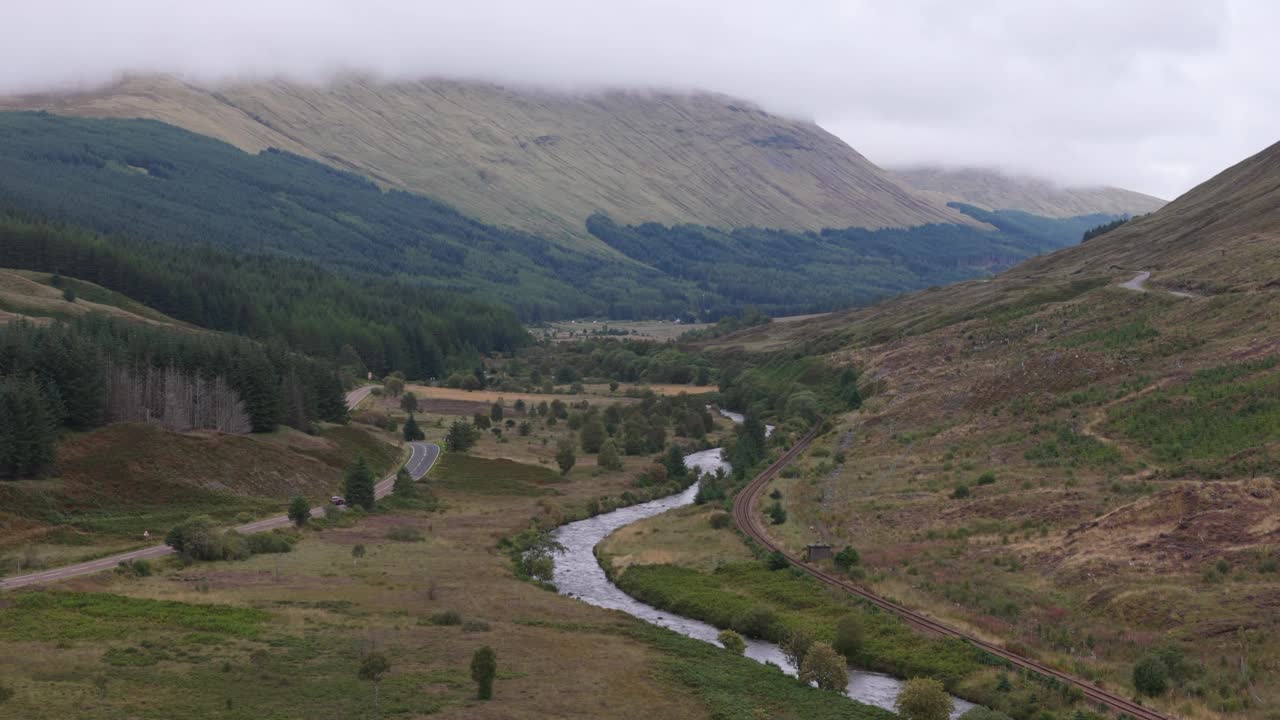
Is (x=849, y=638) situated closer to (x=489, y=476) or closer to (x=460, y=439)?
(x=489, y=476)

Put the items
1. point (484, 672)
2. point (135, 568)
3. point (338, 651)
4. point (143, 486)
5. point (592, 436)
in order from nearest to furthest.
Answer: point (484, 672)
point (338, 651)
point (135, 568)
point (143, 486)
point (592, 436)

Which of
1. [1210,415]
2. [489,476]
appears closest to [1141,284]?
[1210,415]

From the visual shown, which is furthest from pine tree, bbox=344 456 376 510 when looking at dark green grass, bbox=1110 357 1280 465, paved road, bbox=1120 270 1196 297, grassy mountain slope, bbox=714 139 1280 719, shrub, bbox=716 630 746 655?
paved road, bbox=1120 270 1196 297

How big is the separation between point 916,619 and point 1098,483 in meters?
30.8

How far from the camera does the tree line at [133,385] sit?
97.8 metres

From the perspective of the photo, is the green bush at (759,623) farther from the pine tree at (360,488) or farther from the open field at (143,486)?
the pine tree at (360,488)

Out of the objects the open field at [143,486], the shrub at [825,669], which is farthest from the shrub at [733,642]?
the open field at [143,486]

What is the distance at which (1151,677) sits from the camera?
56.5 metres

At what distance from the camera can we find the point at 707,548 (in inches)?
4003

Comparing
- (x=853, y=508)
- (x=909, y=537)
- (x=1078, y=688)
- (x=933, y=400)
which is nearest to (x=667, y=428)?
(x=933, y=400)

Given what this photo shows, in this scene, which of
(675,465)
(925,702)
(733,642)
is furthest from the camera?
(675,465)

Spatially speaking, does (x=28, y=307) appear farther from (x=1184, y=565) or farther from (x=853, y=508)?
(x=1184, y=565)

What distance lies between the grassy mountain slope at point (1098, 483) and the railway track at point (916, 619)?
1.17 m

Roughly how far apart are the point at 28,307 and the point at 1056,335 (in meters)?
163
